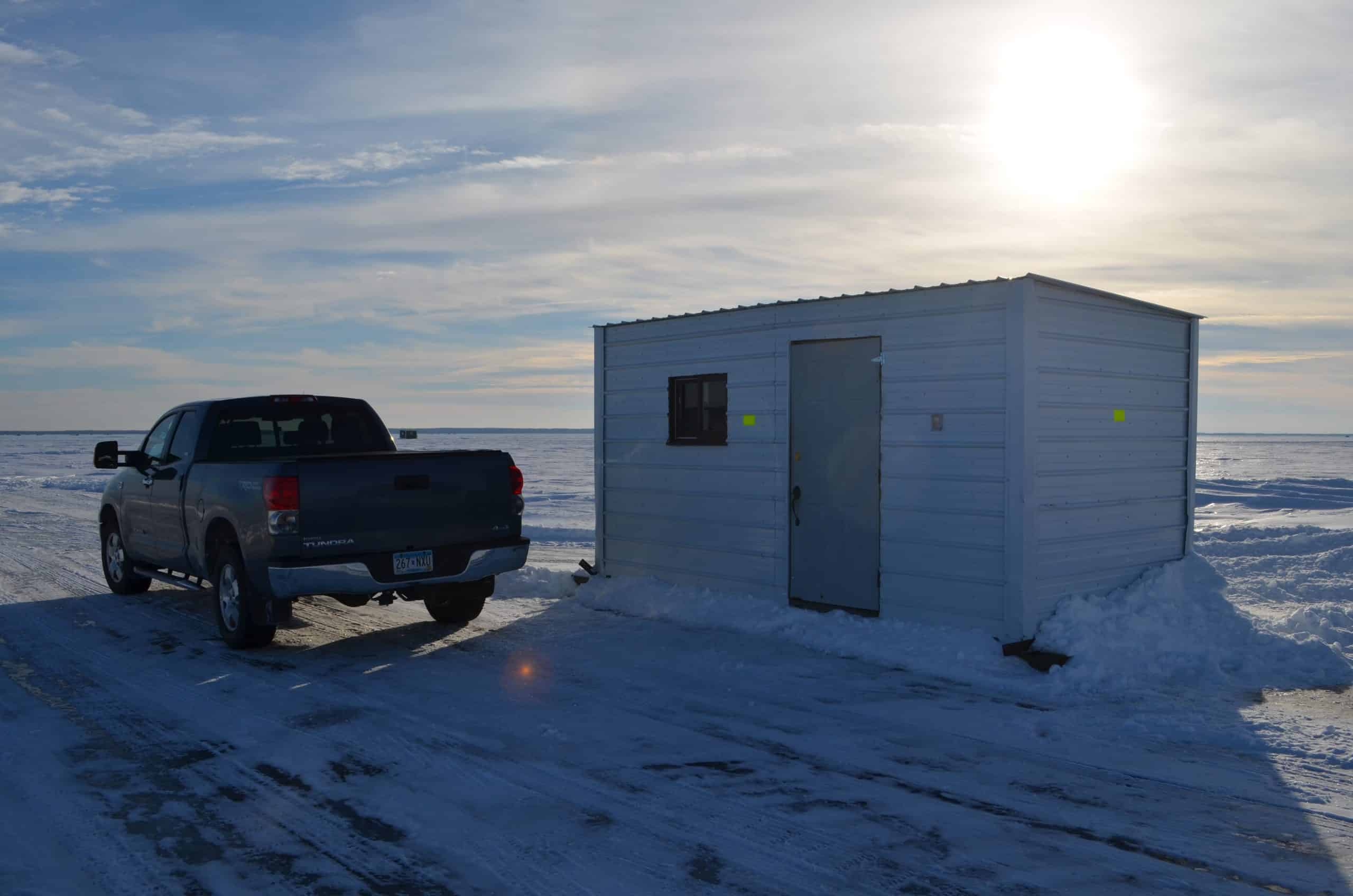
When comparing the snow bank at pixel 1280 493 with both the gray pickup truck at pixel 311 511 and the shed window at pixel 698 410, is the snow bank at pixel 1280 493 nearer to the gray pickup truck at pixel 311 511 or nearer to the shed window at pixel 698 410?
the shed window at pixel 698 410

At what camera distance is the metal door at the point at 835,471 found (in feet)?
31.1

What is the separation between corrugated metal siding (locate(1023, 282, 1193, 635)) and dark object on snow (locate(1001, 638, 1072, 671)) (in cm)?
17

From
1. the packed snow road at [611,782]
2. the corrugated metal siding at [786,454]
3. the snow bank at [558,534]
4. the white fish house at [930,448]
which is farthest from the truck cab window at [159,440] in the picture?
the snow bank at [558,534]

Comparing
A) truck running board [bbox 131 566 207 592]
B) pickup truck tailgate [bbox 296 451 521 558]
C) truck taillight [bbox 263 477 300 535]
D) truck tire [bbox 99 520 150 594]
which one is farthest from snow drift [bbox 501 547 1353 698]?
truck tire [bbox 99 520 150 594]

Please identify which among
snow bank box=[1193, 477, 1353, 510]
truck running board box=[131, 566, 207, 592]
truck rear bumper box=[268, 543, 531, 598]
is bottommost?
snow bank box=[1193, 477, 1353, 510]

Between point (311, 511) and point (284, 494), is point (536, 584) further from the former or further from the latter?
point (284, 494)

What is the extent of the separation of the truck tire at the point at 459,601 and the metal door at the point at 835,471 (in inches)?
123

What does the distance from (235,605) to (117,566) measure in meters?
4.20

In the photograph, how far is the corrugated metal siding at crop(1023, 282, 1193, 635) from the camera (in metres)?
8.54

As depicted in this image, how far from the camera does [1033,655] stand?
26.4 feet

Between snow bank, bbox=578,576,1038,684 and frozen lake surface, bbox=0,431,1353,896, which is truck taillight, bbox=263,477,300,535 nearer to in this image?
frozen lake surface, bbox=0,431,1353,896

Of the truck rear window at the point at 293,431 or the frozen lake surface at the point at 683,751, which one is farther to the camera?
the truck rear window at the point at 293,431

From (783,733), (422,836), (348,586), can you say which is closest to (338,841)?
(422,836)

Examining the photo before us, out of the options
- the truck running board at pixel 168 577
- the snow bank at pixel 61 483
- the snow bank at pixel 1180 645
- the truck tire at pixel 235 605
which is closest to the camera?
the snow bank at pixel 1180 645
